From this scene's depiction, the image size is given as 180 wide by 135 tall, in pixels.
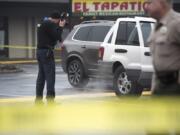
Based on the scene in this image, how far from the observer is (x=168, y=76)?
5.70m

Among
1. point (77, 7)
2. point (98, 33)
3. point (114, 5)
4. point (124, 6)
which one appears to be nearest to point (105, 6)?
point (114, 5)

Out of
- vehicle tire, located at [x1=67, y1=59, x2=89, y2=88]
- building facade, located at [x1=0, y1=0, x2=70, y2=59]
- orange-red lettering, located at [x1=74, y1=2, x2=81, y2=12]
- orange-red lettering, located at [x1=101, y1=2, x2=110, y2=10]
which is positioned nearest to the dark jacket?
vehicle tire, located at [x1=67, y1=59, x2=89, y2=88]

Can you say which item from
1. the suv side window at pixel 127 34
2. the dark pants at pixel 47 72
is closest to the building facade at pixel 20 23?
the suv side window at pixel 127 34

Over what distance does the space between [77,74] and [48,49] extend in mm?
4999

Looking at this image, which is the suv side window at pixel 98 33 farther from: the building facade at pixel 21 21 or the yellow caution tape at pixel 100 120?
the building facade at pixel 21 21

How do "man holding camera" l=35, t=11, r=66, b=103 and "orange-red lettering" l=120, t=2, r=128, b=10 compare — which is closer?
"man holding camera" l=35, t=11, r=66, b=103

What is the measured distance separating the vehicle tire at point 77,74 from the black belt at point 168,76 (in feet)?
36.7

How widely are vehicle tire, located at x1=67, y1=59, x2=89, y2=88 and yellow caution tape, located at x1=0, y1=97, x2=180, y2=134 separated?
1068 centimetres

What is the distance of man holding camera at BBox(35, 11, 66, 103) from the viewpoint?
1192cm

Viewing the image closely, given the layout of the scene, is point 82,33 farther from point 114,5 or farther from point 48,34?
point 114,5

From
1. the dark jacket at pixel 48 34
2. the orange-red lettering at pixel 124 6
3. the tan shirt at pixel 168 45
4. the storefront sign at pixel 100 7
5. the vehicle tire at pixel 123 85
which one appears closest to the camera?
the tan shirt at pixel 168 45

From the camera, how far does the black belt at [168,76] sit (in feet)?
18.5

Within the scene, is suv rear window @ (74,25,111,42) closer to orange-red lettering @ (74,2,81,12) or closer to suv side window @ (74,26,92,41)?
suv side window @ (74,26,92,41)

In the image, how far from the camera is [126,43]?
47.5 ft
